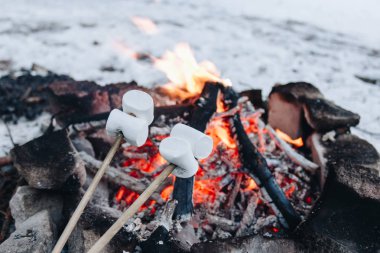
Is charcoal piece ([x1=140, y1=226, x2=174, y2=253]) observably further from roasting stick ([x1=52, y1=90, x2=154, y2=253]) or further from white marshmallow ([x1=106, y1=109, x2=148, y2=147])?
white marshmallow ([x1=106, y1=109, x2=148, y2=147])

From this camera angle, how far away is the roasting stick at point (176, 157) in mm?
1708

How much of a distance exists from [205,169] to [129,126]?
1.20 m

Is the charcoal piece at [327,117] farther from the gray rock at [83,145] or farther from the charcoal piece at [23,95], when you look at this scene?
the charcoal piece at [23,95]

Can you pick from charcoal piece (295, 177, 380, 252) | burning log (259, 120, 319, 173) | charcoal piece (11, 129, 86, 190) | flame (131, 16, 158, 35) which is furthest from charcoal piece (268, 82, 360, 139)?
flame (131, 16, 158, 35)

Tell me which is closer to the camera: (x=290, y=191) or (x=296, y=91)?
(x=290, y=191)

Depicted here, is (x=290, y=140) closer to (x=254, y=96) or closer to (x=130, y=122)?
(x=254, y=96)

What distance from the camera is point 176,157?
1774 millimetres

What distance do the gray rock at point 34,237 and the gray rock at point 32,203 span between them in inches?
7.5

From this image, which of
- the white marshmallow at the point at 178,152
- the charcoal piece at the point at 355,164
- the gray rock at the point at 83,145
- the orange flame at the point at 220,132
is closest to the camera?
the white marshmallow at the point at 178,152

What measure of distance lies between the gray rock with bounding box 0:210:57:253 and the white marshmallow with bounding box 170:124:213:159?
3.60ft

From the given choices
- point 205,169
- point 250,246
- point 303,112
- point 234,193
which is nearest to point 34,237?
point 250,246

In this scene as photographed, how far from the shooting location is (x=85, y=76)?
193 inches

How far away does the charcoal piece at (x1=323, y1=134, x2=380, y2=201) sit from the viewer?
2.39 m

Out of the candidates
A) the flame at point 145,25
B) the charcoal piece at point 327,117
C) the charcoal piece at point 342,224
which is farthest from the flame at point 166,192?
the flame at point 145,25
